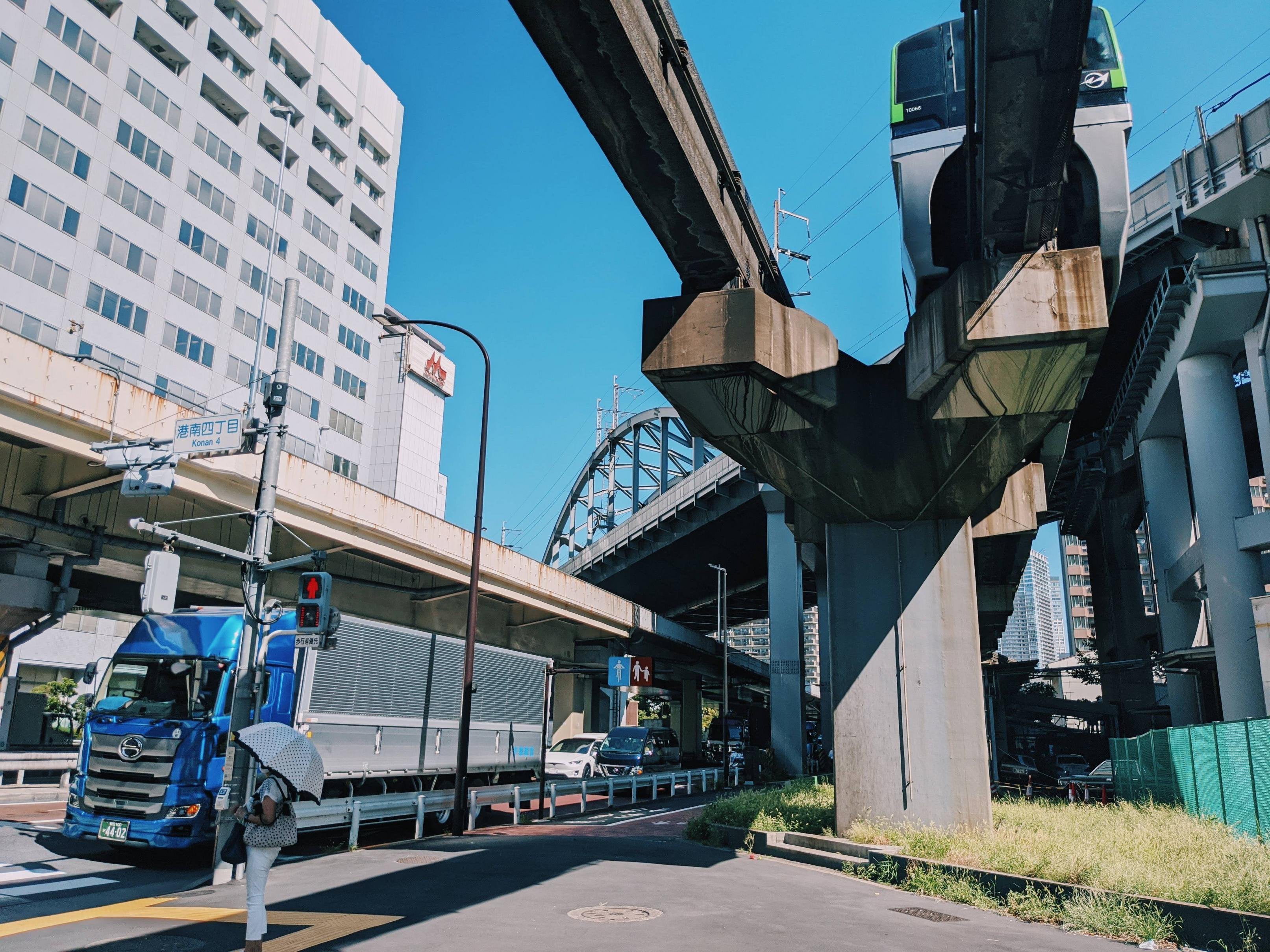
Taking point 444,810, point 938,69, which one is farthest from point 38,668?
point 938,69

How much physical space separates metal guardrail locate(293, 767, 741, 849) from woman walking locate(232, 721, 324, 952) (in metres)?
1.72

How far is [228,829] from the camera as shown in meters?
12.0

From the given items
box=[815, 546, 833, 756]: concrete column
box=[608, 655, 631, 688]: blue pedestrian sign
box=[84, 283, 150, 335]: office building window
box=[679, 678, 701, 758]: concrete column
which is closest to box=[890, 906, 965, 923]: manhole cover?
box=[815, 546, 833, 756]: concrete column

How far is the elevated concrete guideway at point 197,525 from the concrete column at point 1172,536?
106ft

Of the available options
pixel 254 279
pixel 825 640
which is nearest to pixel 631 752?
pixel 825 640

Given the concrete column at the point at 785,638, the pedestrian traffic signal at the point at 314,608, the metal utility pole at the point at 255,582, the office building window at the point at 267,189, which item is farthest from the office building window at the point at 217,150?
the pedestrian traffic signal at the point at 314,608

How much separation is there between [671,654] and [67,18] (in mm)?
47410

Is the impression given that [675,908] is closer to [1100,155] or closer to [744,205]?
[744,205]

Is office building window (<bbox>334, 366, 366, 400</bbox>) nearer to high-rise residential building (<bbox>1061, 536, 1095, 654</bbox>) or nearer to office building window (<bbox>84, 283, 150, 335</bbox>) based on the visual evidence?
office building window (<bbox>84, 283, 150, 335</bbox>)

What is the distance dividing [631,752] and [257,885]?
2906 cm

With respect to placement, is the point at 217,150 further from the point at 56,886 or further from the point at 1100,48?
the point at 1100,48

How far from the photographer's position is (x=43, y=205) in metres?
44.5

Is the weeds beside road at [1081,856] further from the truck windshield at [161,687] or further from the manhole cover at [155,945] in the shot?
the truck windshield at [161,687]

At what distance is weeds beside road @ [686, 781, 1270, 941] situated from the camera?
862cm
